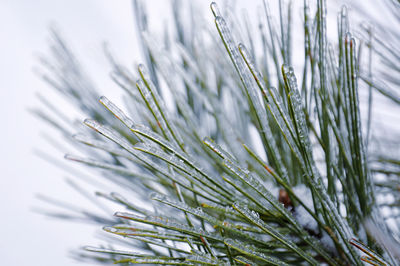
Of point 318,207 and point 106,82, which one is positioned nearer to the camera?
point 318,207

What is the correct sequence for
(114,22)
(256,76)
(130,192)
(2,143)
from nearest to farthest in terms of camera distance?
(256,76)
(130,192)
(2,143)
(114,22)

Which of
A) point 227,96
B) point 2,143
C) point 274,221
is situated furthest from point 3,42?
point 274,221

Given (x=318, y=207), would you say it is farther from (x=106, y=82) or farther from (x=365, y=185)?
(x=106, y=82)

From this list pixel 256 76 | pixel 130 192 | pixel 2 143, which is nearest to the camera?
pixel 256 76

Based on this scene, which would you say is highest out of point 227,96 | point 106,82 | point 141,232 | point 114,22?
point 114,22

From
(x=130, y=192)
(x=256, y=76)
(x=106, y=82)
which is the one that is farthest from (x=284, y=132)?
(x=106, y=82)

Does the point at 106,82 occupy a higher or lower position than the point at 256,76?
higher

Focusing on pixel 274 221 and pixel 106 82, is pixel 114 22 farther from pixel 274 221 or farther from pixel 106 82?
pixel 274 221
